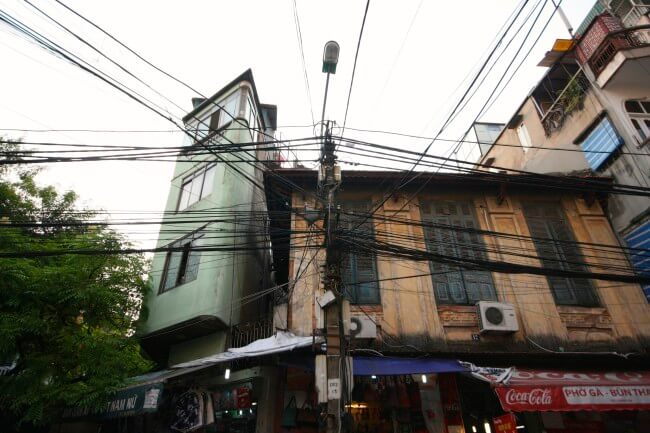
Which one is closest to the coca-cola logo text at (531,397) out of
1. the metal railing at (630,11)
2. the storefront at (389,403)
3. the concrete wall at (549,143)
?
the storefront at (389,403)

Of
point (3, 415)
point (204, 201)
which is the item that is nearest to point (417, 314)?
point (204, 201)

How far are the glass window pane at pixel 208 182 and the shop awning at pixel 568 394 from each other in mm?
9595

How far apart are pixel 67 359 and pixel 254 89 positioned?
10.9m

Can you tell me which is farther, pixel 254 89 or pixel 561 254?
pixel 254 89

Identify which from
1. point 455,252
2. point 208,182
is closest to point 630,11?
point 455,252

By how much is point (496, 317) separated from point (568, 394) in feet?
6.37

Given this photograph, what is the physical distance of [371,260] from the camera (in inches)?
368

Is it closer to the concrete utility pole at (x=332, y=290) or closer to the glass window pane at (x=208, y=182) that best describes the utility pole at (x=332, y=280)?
the concrete utility pole at (x=332, y=290)

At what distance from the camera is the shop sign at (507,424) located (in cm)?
652

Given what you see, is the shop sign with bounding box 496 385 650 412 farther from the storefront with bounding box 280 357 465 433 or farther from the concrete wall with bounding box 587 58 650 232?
the concrete wall with bounding box 587 58 650 232

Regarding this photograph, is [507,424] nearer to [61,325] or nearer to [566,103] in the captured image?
[61,325]

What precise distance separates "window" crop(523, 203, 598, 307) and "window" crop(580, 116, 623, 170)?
5.99 feet

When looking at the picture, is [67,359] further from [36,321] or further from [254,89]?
[254,89]

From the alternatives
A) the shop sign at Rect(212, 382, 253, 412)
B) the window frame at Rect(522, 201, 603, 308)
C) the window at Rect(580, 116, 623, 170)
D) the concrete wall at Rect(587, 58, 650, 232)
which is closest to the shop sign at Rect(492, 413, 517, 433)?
the window frame at Rect(522, 201, 603, 308)
